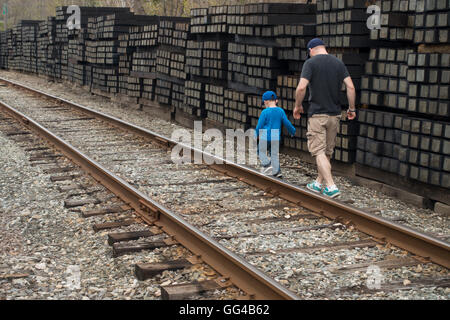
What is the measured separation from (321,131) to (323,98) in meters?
0.42

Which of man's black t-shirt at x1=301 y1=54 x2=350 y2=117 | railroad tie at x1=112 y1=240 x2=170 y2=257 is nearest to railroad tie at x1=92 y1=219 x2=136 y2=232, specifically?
railroad tie at x1=112 y1=240 x2=170 y2=257

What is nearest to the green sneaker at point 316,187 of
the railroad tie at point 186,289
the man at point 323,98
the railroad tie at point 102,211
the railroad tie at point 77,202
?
the man at point 323,98

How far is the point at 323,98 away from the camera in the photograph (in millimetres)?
7457

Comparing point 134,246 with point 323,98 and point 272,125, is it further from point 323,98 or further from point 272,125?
point 272,125

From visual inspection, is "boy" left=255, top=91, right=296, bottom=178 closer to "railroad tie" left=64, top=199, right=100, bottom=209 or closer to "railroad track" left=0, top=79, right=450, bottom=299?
"railroad track" left=0, top=79, right=450, bottom=299

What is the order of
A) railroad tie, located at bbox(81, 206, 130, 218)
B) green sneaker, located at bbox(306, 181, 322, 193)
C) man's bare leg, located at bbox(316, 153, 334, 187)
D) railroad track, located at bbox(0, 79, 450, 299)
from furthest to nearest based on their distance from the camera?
1. green sneaker, located at bbox(306, 181, 322, 193)
2. man's bare leg, located at bbox(316, 153, 334, 187)
3. railroad tie, located at bbox(81, 206, 130, 218)
4. railroad track, located at bbox(0, 79, 450, 299)

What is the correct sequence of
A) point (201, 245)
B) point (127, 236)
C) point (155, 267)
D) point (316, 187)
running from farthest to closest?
1. point (316, 187)
2. point (127, 236)
3. point (201, 245)
4. point (155, 267)

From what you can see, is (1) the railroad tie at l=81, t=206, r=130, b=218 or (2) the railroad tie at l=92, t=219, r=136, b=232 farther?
(1) the railroad tie at l=81, t=206, r=130, b=218

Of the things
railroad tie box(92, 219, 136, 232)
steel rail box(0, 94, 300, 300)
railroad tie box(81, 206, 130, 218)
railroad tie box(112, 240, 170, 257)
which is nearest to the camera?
steel rail box(0, 94, 300, 300)

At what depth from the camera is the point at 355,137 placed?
947 centimetres

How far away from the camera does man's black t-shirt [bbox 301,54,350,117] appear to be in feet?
24.1

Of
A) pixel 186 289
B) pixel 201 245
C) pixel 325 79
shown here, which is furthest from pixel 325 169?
pixel 186 289

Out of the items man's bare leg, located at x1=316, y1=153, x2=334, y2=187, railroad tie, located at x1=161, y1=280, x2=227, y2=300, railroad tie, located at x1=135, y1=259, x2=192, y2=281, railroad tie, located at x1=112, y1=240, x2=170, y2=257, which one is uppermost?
man's bare leg, located at x1=316, y1=153, x2=334, y2=187

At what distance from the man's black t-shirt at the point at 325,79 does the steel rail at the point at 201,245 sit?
7.89 ft
